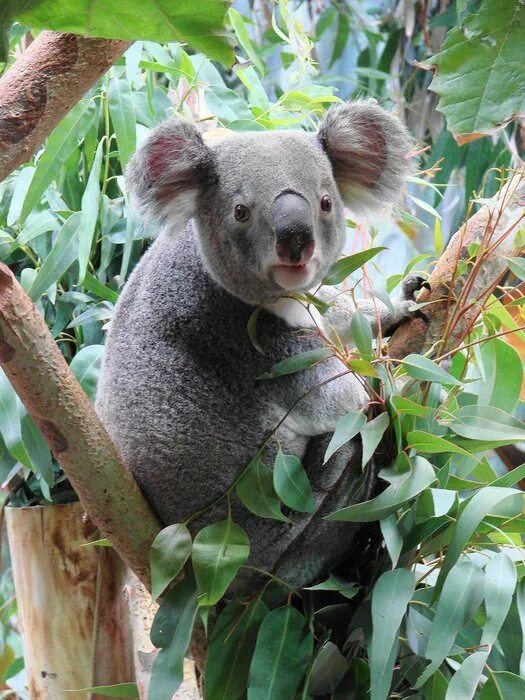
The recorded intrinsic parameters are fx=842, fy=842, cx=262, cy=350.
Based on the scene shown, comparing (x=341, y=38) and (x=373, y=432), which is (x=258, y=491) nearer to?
(x=373, y=432)

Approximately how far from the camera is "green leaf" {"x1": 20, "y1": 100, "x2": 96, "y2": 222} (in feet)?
7.49

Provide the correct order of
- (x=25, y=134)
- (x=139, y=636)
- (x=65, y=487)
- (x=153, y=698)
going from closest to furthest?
1. (x=25, y=134)
2. (x=153, y=698)
3. (x=139, y=636)
4. (x=65, y=487)

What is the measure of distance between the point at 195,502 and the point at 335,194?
33.0 inches

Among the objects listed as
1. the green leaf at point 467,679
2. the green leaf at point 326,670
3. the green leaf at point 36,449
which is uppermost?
the green leaf at point 36,449

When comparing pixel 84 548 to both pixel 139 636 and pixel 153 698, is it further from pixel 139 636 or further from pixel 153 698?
pixel 153 698

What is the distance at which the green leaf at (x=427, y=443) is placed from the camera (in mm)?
1727

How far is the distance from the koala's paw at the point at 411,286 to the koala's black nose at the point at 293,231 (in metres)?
0.48

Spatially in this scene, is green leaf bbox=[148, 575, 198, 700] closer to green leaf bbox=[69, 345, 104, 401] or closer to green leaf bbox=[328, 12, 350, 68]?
green leaf bbox=[69, 345, 104, 401]

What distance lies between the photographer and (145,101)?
2.69 metres

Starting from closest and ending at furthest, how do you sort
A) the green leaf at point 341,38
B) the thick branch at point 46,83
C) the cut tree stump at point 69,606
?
1. the thick branch at point 46,83
2. the cut tree stump at point 69,606
3. the green leaf at point 341,38

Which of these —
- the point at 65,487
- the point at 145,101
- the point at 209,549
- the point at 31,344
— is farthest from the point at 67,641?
the point at 145,101

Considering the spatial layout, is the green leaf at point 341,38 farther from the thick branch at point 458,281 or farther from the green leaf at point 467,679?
the green leaf at point 467,679

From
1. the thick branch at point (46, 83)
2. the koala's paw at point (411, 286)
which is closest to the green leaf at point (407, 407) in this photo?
the koala's paw at point (411, 286)

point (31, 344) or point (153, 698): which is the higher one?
point (31, 344)
